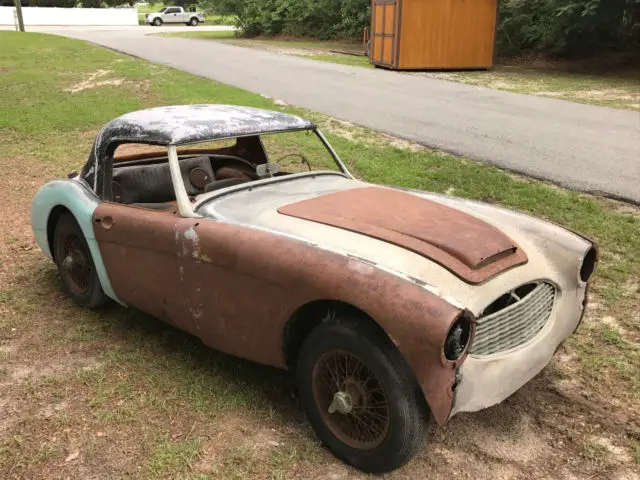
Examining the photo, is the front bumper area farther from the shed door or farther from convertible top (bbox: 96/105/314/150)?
the shed door

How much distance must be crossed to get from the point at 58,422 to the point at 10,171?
19.4 feet

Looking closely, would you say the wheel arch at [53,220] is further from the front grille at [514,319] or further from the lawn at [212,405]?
the front grille at [514,319]

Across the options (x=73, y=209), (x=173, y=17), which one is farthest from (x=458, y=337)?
(x=173, y=17)

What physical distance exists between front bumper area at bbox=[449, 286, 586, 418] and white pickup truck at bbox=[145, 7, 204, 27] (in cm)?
5028

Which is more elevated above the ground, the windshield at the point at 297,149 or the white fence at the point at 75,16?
the white fence at the point at 75,16

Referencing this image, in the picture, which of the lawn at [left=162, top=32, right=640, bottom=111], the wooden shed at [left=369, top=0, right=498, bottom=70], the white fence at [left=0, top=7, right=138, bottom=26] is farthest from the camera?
the white fence at [left=0, top=7, right=138, bottom=26]

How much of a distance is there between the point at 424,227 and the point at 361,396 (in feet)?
2.84

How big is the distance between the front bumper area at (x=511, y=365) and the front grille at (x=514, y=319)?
3 centimetres

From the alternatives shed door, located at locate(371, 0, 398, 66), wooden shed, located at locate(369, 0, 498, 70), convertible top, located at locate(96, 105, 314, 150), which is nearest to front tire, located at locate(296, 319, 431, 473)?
convertible top, located at locate(96, 105, 314, 150)

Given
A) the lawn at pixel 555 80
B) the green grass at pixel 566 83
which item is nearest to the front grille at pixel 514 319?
the green grass at pixel 566 83

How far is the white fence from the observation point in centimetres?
4416

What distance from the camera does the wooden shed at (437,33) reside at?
61.7 ft

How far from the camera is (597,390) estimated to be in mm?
3268

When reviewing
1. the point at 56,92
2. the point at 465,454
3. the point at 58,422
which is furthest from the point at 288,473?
the point at 56,92
